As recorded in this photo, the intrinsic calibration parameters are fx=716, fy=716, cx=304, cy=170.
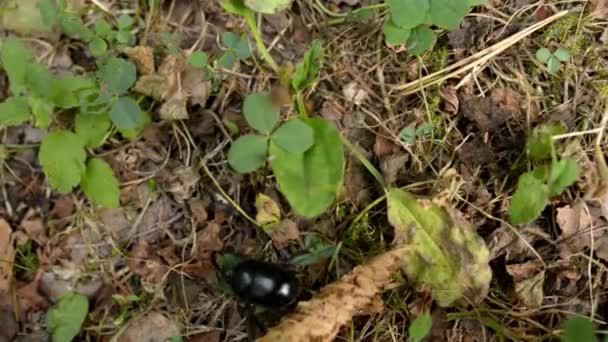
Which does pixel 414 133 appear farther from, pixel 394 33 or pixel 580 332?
pixel 580 332

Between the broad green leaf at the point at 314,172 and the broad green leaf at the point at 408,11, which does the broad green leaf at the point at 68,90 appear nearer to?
the broad green leaf at the point at 314,172

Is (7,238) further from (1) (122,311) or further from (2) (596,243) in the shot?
(2) (596,243)

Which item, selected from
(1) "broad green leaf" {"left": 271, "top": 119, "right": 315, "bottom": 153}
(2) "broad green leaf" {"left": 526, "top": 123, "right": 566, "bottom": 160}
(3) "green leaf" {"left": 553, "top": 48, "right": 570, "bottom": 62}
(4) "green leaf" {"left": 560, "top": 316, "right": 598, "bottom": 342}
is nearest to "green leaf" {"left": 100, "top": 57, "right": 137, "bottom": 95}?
(1) "broad green leaf" {"left": 271, "top": 119, "right": 315, "bottom": 153}

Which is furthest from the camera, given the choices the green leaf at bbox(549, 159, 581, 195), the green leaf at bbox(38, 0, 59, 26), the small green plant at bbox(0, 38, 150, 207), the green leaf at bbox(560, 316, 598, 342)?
the green leaf at bbox(38, 0, 59, 26)

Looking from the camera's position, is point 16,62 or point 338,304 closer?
point 338,304

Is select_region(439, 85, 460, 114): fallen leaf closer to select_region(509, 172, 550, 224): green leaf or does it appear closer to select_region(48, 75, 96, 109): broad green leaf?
select_region(509, 172, 550, 224): green leaf

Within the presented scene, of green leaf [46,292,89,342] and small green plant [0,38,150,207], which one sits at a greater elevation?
small green plant [0,38,150,207]

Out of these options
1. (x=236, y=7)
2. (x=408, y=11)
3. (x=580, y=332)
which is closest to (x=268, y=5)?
(x=236, y=7)
